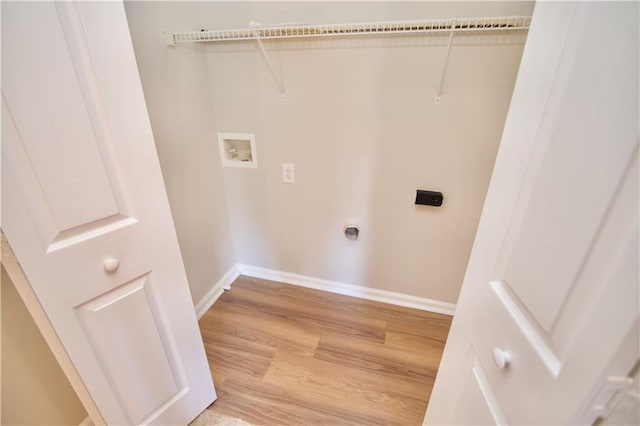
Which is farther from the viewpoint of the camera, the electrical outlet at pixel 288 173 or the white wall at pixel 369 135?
the electrical outlet at pixel 288 173

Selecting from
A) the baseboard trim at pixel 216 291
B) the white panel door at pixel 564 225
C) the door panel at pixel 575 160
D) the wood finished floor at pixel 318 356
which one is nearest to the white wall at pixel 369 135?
the wood finished floor at pixel 318 356

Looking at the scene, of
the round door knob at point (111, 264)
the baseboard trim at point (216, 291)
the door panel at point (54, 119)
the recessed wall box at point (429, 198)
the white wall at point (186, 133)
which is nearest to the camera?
the door panel at point (54, 119)

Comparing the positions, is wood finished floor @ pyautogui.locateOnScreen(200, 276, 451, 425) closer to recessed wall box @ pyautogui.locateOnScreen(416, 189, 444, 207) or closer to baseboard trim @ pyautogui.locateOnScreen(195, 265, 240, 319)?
baseboard trim @ pyautogui.locateOnScreen(195, 265, 240, 319)

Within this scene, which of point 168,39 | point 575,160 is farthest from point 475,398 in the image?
point 168,39

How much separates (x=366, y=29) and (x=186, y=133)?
3.73 feet

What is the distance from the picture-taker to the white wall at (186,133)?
1314 millimetres

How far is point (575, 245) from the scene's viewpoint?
45cm

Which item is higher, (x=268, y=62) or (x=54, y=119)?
(x=268, y=62)

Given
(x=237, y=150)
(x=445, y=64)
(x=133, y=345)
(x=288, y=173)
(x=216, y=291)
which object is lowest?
(x=216, y=291)

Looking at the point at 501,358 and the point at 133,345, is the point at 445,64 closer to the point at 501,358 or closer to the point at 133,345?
the point at 501,358

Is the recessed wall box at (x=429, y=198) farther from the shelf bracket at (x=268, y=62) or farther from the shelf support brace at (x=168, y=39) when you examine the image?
the shelf support brace at (x=168, y=39)

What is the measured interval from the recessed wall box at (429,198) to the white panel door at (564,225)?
0.90 metres

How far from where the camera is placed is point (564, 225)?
47cm

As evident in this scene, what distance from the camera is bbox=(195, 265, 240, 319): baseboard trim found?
192cm
